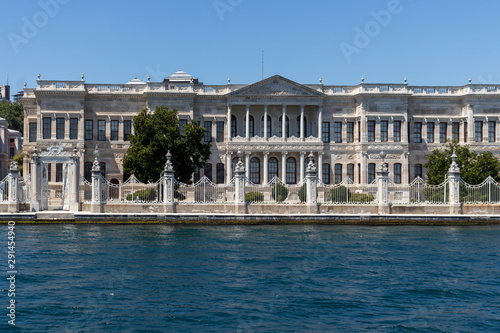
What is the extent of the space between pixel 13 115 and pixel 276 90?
39.5m

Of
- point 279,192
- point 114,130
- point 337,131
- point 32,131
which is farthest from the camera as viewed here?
point 337,131

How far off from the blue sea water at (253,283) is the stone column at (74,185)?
4.73 meters

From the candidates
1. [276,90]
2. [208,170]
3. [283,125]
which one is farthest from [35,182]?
[276,90]

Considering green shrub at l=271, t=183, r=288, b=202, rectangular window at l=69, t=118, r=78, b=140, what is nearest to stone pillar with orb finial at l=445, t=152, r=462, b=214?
green shrub at l=271, t=183, r=288, b=202

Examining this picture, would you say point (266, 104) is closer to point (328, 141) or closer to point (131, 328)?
point (328, 141)

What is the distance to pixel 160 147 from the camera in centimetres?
3803

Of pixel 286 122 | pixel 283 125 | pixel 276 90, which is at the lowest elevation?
pixel 283 125

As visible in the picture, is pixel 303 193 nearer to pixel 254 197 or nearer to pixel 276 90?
pixel 254 197

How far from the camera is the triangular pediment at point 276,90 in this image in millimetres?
46094

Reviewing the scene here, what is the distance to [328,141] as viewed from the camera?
47.4m

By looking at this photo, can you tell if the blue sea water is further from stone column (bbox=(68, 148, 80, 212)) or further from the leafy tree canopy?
the leafy tree canopy

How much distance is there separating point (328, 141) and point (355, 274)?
30.9m

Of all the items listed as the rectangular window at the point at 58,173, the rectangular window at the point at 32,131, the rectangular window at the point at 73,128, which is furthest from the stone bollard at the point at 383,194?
the rectangular window at the point at 32,131

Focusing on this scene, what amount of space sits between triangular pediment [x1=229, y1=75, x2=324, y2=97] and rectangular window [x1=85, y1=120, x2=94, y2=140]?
34.8ft
